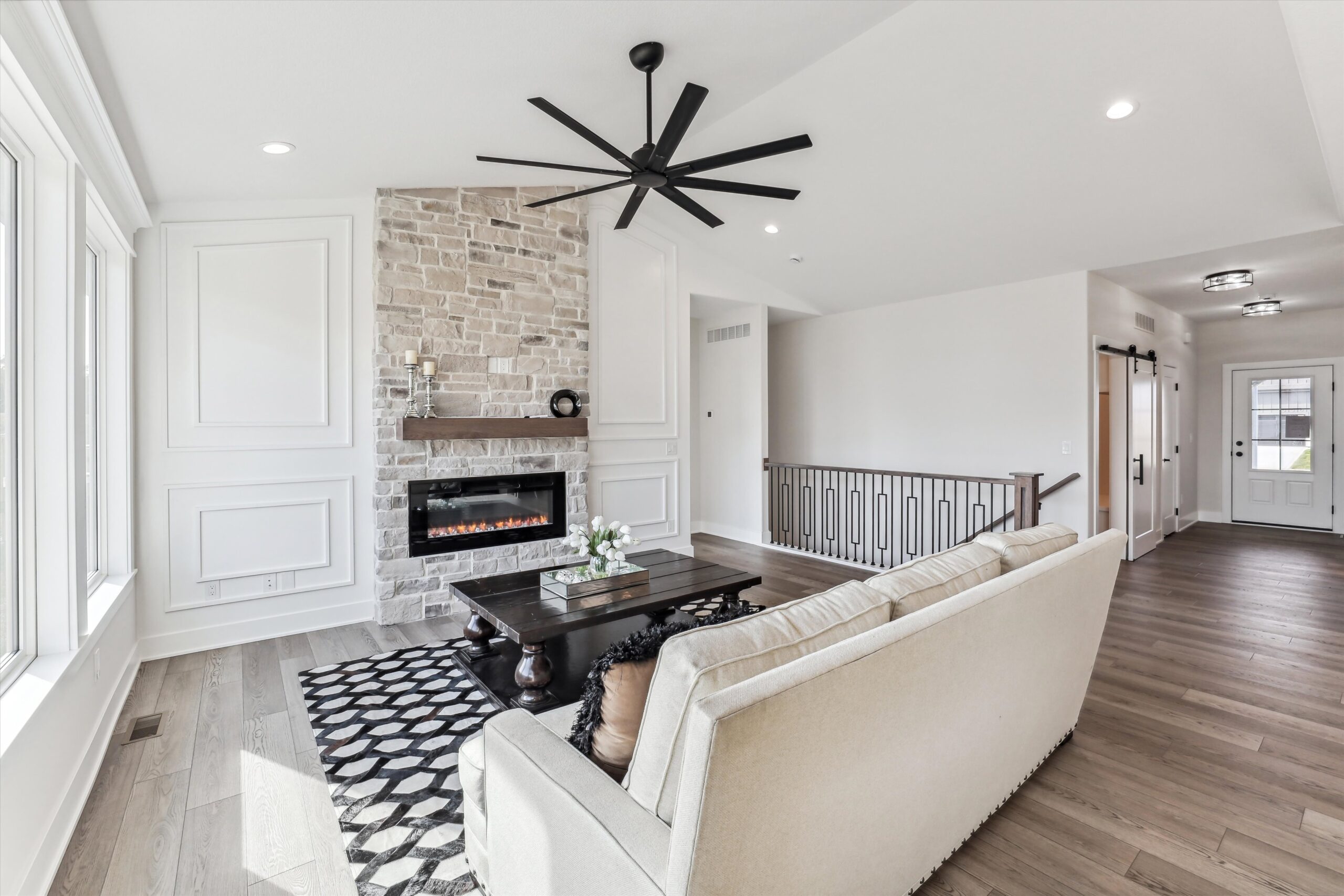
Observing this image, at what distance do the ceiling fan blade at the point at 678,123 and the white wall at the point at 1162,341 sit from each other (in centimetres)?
435

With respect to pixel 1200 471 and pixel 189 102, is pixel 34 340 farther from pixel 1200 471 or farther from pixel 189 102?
pixel 1200 471

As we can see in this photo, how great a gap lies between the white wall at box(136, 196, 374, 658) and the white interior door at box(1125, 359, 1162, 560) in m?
6.70

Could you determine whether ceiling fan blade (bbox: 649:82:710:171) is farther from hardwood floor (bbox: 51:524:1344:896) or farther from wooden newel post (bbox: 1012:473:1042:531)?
wooden newel post (bbox: 1012:473:1042:531)

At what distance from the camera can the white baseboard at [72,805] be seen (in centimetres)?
183

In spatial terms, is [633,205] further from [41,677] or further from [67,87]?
[41,677]

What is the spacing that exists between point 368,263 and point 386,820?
11.6ft

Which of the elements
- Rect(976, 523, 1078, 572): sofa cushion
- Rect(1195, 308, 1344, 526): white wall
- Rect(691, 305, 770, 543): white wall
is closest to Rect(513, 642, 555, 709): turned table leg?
Rect(976, 523, 1078, 572): sofa cushion

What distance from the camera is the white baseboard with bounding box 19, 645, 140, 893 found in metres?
1.83

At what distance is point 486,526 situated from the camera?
480 cm

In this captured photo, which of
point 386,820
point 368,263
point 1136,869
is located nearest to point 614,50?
point 368,263

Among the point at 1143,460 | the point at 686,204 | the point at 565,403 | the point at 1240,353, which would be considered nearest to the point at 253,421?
the point at 565,403

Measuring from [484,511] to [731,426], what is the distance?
3.36 m

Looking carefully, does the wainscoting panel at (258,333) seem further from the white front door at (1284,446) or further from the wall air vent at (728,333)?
the white front door at (1284,446)

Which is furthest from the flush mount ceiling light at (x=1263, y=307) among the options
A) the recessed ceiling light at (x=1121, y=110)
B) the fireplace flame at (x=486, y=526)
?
the fireplace flame at (x=486, y=526)
